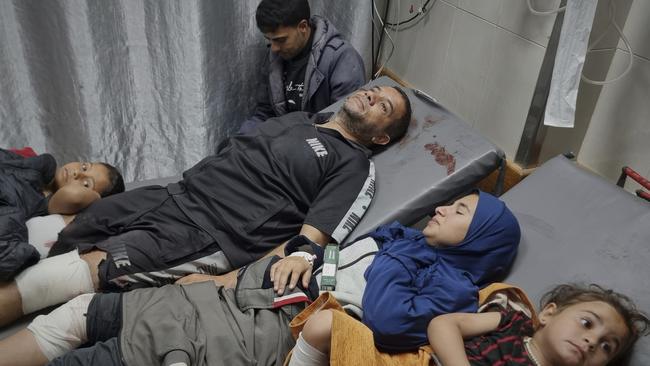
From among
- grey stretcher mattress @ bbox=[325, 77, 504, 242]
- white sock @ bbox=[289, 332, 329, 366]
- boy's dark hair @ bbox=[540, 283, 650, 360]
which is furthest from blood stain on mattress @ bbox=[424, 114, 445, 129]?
white sock @ bbox=[289, 332, 329, 366]

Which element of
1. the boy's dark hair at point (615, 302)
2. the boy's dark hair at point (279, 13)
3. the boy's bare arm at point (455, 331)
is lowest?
the boy's bare arm at point (455, 331)

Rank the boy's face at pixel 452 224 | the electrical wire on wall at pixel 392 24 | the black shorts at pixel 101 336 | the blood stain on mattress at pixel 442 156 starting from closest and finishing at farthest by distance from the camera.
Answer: the black shorts at pixel 101 336
the boy's face at pixel 452 224
the blood stain on mattress at pixel 442 156
the electrical wire on wall at pixel 392 24

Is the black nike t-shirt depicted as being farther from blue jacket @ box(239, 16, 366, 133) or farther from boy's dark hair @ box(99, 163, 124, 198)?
blue jacket @ box(239, 16, 366, 133)

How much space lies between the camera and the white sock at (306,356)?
1.14 metres

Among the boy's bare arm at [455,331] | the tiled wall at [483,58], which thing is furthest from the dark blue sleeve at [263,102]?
the boy's bare arm at [455,331]

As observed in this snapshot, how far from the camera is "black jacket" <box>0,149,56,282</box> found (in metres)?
1.30

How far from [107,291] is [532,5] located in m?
1.59

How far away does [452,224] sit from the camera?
1.27 m

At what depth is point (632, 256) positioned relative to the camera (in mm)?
1208

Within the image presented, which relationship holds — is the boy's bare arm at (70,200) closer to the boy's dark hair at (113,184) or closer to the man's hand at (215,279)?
the boy's dark hair at (113,184)

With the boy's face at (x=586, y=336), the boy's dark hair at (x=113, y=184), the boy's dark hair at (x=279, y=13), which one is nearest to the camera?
the boy's face at (x=586, y=336)

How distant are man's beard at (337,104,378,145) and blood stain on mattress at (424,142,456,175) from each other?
7.8 inches

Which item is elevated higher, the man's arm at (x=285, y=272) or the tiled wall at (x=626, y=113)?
the tiled wall at (x=626, y=113)

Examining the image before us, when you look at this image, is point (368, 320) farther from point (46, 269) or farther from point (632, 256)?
point (46, 269)
